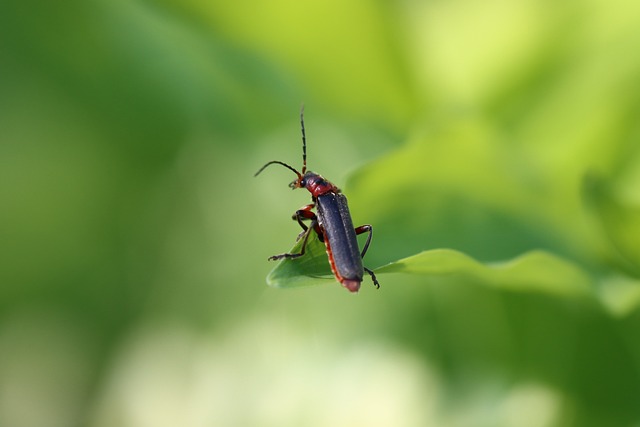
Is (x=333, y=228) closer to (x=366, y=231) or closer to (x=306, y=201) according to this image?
(x=366, y=231)

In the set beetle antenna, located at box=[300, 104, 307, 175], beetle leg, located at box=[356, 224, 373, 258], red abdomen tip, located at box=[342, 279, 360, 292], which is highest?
beetle antenna, located at box=[300, 104, 307, 175]

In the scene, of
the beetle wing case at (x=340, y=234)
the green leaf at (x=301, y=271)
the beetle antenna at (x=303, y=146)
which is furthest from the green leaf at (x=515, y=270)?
the beetle antenna at (x=303, y=146)

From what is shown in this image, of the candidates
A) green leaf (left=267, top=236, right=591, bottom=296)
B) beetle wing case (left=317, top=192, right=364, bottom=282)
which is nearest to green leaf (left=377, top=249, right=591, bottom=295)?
green leaf (left=267, top=236, right=591, bottom=296)

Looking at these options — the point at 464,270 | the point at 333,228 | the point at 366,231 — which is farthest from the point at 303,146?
the point at 464,270

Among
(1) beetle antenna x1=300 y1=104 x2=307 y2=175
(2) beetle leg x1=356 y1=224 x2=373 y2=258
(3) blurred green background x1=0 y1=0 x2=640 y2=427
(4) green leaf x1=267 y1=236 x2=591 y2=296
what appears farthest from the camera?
(1) beetle antenna x1=300 y1=104 x2=307 y2=175

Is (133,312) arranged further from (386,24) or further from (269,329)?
(386,24)

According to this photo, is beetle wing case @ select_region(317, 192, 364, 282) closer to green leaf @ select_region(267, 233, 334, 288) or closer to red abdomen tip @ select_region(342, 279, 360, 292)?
red abdomen tip @ select_region(342, 279, 360, 292)
